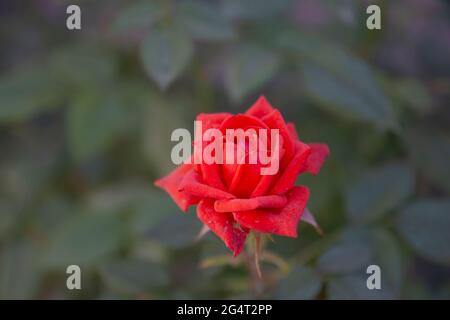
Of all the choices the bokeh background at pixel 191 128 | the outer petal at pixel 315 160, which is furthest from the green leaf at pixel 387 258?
the outer petal at pixel 315 160

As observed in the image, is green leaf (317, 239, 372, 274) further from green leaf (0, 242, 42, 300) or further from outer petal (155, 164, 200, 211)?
green leaf (0, 242, 42, 300)

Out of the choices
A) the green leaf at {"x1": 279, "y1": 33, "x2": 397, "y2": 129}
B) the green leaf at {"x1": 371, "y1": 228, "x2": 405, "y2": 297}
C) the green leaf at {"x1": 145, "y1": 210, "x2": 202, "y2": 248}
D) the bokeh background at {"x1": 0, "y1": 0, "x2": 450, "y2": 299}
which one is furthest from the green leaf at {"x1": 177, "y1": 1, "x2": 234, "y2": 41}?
the green leaf at {"x1": 371, "y1": 228, "x2": 405, "y2": 297}

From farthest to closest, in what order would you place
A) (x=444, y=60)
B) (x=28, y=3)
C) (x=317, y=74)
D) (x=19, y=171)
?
(x=28, y=3) < (x=19, y=171) < (x=444, y=60) < (x=317, y=74)

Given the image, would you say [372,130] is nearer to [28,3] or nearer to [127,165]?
[127,165]

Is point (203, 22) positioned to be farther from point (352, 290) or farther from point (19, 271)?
point (19, 271)

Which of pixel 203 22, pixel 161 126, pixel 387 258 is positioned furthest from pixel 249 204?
pixel 161 126
